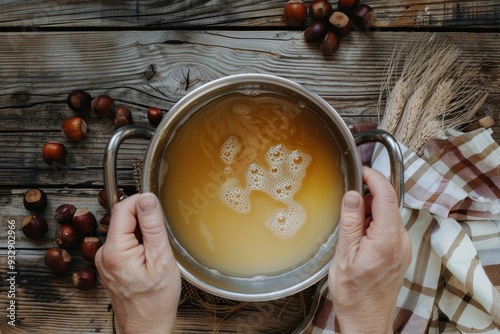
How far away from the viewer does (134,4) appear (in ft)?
4.74

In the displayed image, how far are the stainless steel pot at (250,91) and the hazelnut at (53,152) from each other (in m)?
0.37

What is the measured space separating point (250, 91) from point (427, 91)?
52 cm

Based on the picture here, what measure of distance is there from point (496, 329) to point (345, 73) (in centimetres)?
78

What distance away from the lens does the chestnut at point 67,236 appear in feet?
4.60

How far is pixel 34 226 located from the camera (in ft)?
4.63

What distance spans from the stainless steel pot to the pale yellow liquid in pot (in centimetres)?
3

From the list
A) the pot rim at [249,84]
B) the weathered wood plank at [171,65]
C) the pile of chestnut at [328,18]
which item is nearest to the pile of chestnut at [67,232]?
the weathered wood plank at [171,65]

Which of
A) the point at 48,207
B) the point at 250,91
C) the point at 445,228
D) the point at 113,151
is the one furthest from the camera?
the point at 48,207

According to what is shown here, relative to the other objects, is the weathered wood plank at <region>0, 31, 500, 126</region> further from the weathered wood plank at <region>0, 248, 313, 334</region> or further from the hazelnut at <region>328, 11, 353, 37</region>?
the weathered wood plank at <region>0, 248, 313, 334</region>

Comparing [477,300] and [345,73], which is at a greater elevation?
[345,73]

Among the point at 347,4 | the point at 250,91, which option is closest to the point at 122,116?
the point at 250,91

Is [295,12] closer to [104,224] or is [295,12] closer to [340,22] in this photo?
[340,22]

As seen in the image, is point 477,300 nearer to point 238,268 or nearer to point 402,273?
point 402,273

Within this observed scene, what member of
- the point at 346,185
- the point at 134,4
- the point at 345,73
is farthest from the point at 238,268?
the point at 134,4
